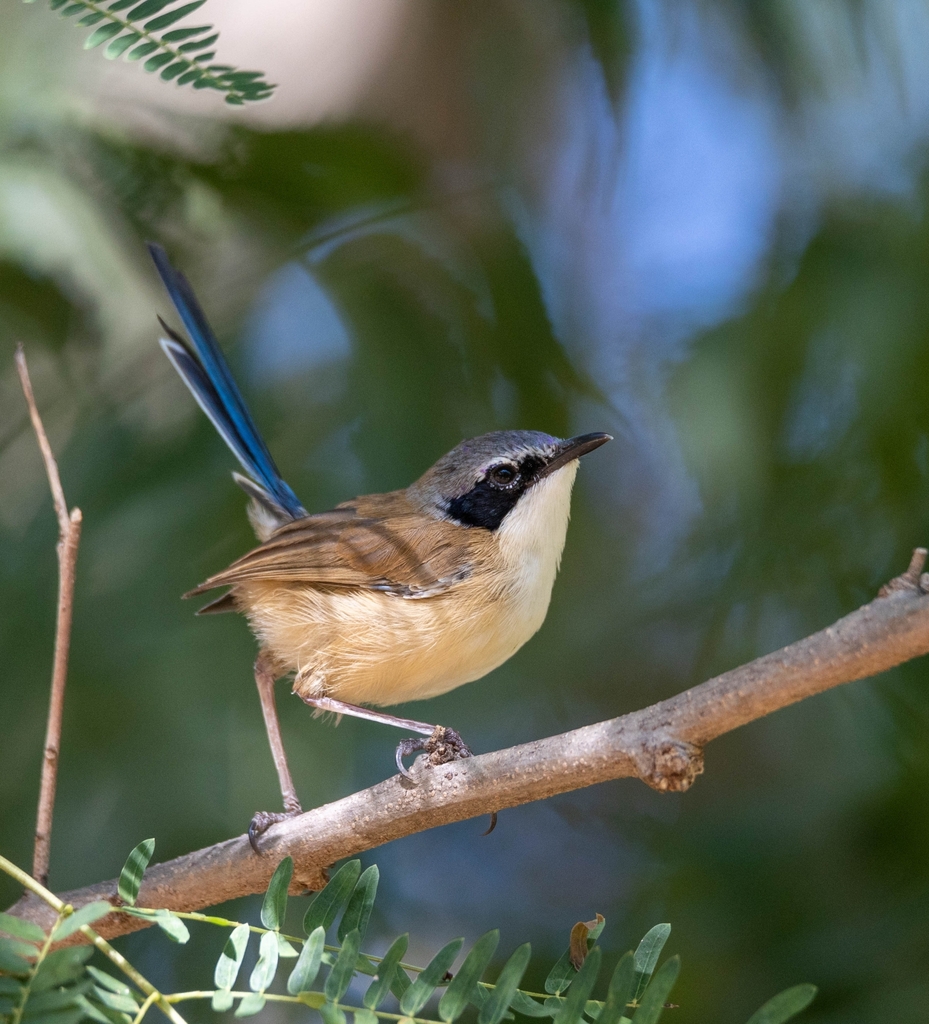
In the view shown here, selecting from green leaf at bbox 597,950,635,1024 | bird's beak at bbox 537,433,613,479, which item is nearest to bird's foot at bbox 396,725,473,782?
green leaf at bbox 597,950,635,1024

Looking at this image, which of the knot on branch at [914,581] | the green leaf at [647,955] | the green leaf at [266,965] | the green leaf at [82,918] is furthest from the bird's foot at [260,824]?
the knot on branch at [914,581]

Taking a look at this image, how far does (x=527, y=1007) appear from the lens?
4.78 ft

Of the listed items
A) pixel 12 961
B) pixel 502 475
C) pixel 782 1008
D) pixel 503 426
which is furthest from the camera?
pixel 503 426

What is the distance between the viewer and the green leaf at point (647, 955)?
147cm

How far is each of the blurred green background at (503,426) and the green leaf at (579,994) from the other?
5.58 ft

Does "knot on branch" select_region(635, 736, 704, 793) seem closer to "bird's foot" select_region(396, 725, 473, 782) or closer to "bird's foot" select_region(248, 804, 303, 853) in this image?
"bird's foot" select_region(396, 725, 473, 782)

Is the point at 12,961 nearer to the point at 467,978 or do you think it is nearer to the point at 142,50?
the point at 467,978

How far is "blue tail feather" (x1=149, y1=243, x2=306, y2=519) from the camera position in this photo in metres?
2.92

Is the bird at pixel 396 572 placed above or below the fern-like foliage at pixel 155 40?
below

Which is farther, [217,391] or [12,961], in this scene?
[217,391]

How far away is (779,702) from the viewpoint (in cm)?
140

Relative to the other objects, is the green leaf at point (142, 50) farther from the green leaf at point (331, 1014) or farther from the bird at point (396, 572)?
the green leaf at point (331, 1014)

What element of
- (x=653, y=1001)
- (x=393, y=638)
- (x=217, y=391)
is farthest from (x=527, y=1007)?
(x=217, y=391)

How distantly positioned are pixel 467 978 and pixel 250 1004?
28cm
